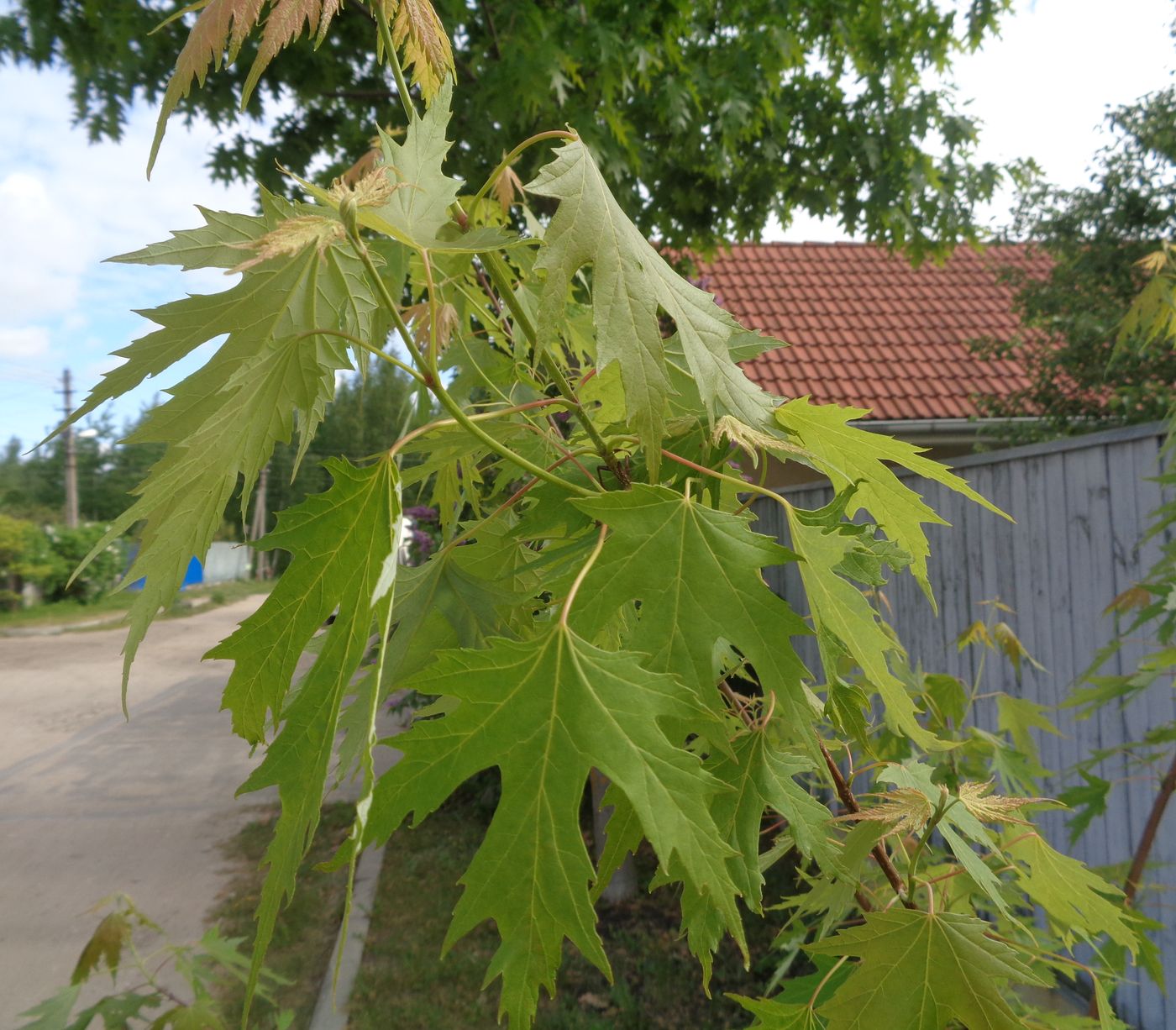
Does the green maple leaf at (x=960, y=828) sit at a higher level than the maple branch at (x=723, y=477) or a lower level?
lower

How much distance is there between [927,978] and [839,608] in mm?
383

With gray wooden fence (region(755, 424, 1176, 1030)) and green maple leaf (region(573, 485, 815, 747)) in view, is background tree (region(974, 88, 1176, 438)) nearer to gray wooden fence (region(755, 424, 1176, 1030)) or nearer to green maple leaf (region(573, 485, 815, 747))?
gray wooden fence (region(755, 424, 1176, 1030))

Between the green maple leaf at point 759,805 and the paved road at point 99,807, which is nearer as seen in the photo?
the green maple leaf at point 759,805

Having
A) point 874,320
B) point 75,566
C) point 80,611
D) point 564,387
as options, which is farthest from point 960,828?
point 75,566

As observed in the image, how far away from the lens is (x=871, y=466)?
0.95 m

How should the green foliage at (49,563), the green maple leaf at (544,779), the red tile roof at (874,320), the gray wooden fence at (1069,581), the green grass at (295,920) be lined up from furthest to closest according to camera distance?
the green foliage at (49,563) → the red tile roof at (874,320) → the green grass at (295,920) → the gray wooden fence at (1069,581) → the green maple leaf at (544,779)

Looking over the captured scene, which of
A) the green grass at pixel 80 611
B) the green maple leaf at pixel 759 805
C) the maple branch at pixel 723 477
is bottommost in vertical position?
the green grass at pixel 80 611

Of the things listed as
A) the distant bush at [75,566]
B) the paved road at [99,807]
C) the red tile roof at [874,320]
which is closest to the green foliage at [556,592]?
the paved road at [99,807]

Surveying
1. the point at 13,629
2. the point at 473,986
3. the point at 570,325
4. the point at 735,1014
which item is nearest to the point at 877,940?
the point at 570,325

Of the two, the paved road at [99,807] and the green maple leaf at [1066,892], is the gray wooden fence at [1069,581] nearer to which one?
the green maple leaf at [1066,892]

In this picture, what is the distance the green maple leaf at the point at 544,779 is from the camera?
65 centimetres

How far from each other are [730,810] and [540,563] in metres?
0.29

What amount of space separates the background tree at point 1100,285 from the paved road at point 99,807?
682 centimetres

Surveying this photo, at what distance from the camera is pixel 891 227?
6.51 m
